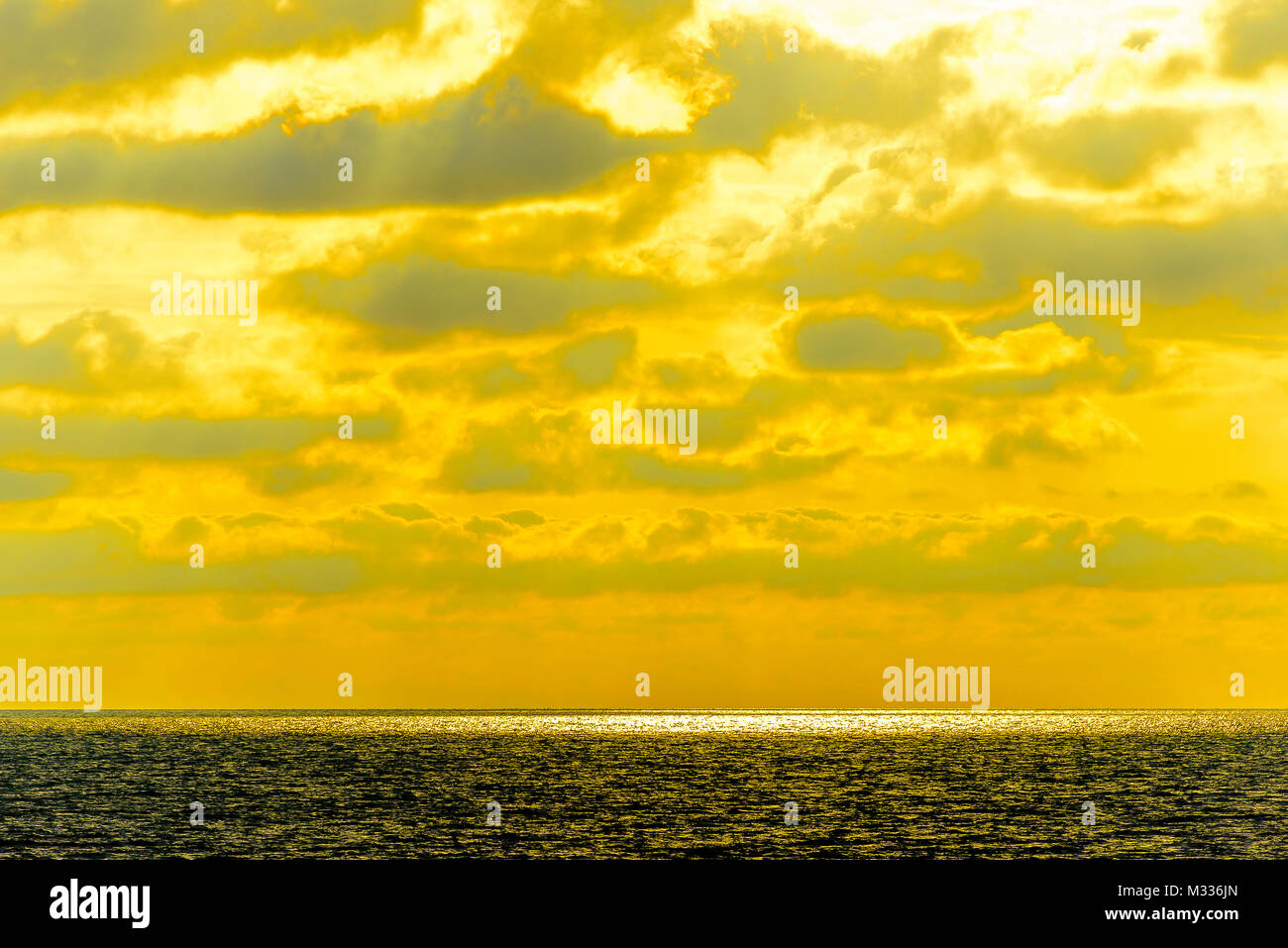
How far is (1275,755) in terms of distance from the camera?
551 ft

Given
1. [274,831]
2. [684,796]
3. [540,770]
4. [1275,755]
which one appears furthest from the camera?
[1275,755]
